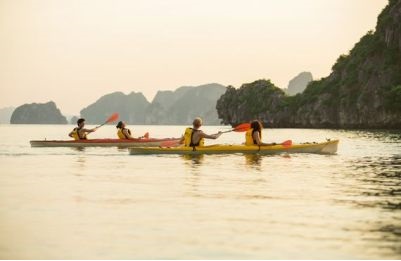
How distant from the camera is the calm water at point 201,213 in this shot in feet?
30.0

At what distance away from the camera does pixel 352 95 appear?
450ft

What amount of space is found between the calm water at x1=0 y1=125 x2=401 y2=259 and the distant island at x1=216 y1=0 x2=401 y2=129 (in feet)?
326

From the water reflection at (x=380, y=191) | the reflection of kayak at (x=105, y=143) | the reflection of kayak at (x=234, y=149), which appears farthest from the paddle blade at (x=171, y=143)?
the water reflection at (x=380, y=191)

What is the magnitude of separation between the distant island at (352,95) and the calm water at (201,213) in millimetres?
99369

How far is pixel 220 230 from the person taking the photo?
34.5 ft

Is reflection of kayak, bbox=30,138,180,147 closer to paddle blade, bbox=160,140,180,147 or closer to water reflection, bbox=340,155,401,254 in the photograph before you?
paddle blade, bbox=160,140,180,147

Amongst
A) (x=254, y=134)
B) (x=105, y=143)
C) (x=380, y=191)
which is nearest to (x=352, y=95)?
(x=105, y=143)

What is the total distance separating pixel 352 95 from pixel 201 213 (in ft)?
425

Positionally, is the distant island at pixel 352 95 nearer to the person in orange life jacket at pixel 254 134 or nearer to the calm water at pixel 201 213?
the person in orange life jacket at pixel 254 134

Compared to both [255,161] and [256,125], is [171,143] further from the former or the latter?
[255,161]

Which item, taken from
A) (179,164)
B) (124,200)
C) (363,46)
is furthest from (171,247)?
(363,46)

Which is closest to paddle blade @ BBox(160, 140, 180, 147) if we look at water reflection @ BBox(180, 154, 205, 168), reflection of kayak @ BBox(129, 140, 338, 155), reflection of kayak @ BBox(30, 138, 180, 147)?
reflection of kayak @ BBox(30, 138, 180, 147)

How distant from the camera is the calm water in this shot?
30.0 feet

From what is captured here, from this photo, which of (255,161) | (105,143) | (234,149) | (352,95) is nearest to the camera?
(255,161)
